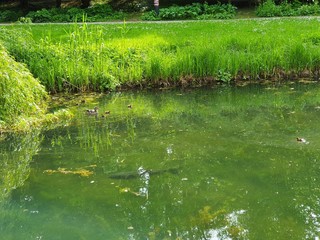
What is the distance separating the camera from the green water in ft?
16.0

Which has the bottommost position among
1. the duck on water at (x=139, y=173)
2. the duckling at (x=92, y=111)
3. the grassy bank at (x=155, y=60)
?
the duckling at (x=92, y=111)

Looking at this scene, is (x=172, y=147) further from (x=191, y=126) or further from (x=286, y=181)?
(x=286, y=181)

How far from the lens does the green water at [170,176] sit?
4.87m

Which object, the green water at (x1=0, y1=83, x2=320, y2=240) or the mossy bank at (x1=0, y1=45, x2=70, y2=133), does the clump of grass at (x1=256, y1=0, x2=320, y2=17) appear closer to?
the green water at (x1=0, y1=83, x2=320, y2=240)

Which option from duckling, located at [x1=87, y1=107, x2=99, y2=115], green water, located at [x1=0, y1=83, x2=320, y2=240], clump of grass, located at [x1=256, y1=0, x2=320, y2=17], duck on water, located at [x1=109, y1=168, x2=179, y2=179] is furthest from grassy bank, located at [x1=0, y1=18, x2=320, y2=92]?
clump of grass, located at [x1=256, y1=0, x2=320, y2=17]

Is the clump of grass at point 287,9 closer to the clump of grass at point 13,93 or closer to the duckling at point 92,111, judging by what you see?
the duckling at point 92,111

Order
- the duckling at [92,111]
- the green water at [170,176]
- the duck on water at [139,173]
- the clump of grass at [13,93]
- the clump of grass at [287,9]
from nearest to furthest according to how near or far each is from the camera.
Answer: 1. the green water at [170,176]
2. the duck on water at [139,173]
3. the clump of grass at [13,93]
4. the duckling at [92,111]
5. the clump of grass at [287,9]

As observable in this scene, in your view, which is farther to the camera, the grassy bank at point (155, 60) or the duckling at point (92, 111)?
the grassy bank at point (155, 60)

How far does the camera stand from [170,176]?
6.12 metres

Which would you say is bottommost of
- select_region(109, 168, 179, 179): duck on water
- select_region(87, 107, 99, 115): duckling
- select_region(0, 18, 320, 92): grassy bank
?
select_region(87, 107, 99, 115): duckling

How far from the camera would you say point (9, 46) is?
1137cm

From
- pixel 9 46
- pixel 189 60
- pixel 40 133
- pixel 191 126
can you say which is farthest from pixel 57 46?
pixel 191 126

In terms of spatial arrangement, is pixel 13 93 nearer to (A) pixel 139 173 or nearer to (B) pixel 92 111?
(B) pixel 92 111

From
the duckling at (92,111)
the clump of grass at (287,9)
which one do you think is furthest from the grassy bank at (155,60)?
the clump of grass at (287,9)
